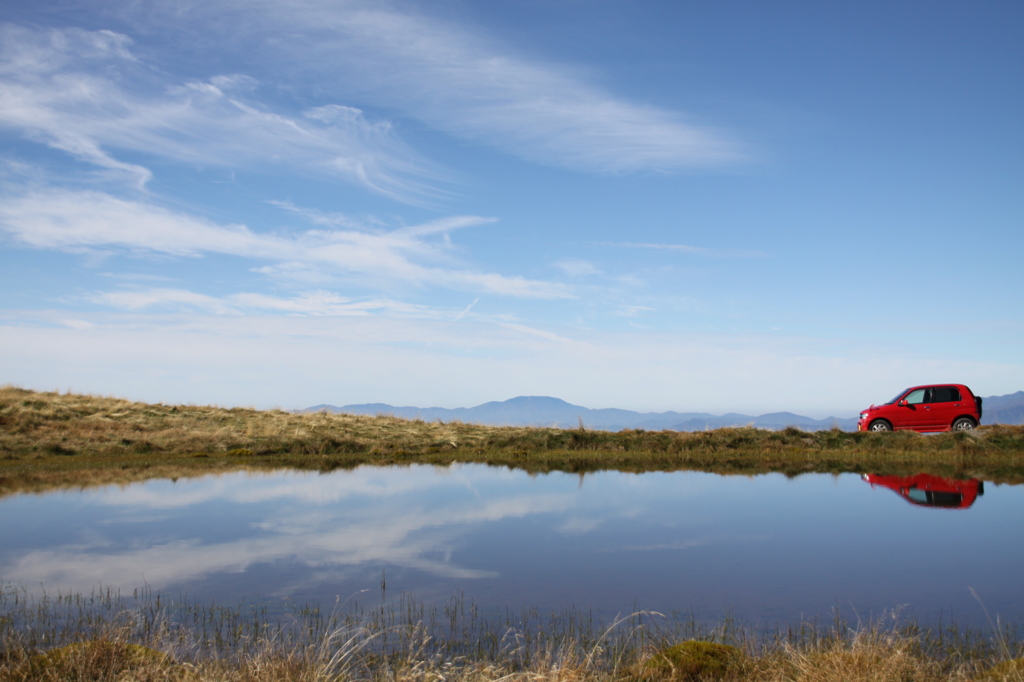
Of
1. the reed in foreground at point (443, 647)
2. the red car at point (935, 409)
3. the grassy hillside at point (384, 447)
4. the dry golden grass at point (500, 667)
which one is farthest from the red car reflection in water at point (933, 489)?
the dry golden grass at point (500, 667)

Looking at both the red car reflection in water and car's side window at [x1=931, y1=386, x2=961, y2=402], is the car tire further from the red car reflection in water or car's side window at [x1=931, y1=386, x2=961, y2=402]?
the red car reflection in water

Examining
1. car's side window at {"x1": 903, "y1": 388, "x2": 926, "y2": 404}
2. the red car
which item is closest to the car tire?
the red car

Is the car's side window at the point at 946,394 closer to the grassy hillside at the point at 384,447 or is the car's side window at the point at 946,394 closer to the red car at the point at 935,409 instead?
the red car at the point at 935,409

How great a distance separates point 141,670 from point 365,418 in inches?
A: 1568

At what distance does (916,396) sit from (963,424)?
2256mm

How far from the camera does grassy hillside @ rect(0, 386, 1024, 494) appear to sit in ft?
87.8

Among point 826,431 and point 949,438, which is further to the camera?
point 826,431

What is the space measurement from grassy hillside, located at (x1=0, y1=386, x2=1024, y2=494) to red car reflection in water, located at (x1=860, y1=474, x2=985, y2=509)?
1714mm

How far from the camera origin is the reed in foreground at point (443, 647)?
7.07m

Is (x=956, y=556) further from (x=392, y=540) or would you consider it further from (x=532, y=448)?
(x=532, y=448)

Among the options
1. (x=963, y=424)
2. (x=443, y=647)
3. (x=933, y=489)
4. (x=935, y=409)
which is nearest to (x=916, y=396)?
(x=935, y=409)

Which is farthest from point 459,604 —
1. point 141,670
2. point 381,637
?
point 141,670

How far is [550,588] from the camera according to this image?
36.9 ft

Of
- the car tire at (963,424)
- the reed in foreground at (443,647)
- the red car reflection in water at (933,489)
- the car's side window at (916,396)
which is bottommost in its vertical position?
the reed in foreground at (443,647)
